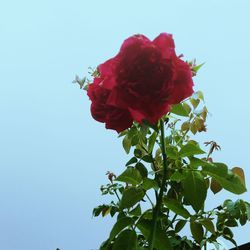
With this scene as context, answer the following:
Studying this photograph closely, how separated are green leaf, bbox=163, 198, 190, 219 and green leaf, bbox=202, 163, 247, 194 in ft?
0.20

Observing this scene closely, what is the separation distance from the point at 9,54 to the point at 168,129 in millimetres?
1003

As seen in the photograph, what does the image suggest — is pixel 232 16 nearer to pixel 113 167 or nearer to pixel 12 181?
pixel 113 167

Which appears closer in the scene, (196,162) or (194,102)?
(196,162)

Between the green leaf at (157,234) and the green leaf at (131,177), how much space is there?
0.06 m

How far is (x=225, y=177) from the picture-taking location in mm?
563

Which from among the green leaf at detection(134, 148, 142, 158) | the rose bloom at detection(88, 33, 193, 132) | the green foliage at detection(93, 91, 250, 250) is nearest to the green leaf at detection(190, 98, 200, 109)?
the green foliage at detection(93, 91, 250, 250)

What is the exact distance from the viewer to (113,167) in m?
1.34

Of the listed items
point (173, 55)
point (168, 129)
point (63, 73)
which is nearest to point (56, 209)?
point (63, 73)

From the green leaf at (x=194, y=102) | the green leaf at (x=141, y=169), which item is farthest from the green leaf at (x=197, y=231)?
the green leaf at (x=194, y=102)

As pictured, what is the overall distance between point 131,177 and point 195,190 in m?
0.11

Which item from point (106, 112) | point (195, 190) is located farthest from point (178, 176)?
point (106, 112)

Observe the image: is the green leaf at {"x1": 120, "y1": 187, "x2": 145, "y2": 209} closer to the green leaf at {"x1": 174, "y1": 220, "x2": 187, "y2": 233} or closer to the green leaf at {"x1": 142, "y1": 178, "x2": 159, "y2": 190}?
the green leaf at {"x1": 142, "y1": 178, "x2": 159, "y2": 190}

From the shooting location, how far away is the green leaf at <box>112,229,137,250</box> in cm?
57

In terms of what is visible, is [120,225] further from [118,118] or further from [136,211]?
[118,118]
